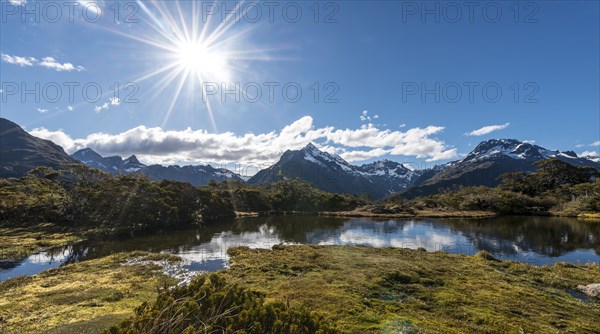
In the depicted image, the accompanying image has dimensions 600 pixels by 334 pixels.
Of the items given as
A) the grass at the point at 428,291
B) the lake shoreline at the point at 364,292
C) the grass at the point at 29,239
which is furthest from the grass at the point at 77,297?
the grass at the point at 29,239

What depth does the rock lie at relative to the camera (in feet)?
80.6

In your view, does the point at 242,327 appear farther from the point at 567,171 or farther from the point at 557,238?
the point at 567,171

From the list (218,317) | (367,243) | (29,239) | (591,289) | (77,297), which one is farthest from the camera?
(367,243)

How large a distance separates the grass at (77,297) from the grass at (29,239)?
630 inches

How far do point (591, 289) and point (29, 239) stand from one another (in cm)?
7762

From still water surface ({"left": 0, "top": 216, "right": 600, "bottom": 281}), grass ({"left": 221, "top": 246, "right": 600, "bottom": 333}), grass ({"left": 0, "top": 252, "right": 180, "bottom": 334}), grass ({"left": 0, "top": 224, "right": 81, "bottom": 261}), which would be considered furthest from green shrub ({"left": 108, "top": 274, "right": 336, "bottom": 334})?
grass ({"left": 0, "top": 224, "right": 81, "bottom": 261})

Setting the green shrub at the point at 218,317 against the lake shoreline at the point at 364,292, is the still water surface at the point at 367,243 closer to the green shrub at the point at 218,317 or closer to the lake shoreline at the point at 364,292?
the lake shoreline at the point at 364,292

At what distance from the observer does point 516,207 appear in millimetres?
116625

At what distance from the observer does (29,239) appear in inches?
2112

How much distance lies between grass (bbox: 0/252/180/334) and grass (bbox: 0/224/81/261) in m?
16.0

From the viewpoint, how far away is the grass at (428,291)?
17.8 metres

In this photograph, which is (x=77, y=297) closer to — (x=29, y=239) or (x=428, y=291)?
(x=428, y=291)

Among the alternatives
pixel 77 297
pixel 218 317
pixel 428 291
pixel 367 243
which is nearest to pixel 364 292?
pixel 428 291

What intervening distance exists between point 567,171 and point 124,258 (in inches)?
7767
